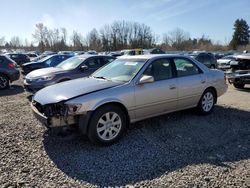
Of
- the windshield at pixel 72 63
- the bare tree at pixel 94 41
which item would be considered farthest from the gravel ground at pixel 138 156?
the bare tree at pixel 94 41

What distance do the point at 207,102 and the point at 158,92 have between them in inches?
74.1

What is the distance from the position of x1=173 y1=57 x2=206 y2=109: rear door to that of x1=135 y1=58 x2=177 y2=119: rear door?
7.9 inches

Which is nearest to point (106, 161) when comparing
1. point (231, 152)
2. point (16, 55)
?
point (231, 152)

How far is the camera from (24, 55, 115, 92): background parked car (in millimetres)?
8227

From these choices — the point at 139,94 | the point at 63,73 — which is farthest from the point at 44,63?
the point at 139,94

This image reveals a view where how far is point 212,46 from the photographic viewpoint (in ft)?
261

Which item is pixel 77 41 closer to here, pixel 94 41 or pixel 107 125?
pixel 94 41

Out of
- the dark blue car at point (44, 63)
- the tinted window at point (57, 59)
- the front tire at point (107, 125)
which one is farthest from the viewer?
the tinted window at point (57, 59)

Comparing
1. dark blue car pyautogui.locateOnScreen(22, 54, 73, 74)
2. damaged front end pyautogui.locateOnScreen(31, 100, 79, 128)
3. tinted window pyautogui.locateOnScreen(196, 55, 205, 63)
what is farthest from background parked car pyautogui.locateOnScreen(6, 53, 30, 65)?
damaged front end pyautogui.locateOnScreen(31, 100, 79, 128)

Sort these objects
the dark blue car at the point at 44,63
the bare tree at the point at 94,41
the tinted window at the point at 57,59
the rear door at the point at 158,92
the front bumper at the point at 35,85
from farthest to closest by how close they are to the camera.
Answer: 1. the bare tree at the point at 94,41
2. the tinted window at the point at 57,59
3. the dark blue car at the point at 44,63
4. the front bumper at the point at 35,85
5. the rear door at the point at 158,92

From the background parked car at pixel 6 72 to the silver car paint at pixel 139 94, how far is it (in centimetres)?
730

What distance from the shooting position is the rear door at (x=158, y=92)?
4844mm

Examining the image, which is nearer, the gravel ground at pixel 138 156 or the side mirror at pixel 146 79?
the gravel ground at pixel 138 156

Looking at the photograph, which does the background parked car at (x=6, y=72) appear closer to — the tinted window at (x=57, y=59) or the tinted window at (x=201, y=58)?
the tinted window at (x=57, y=59)
